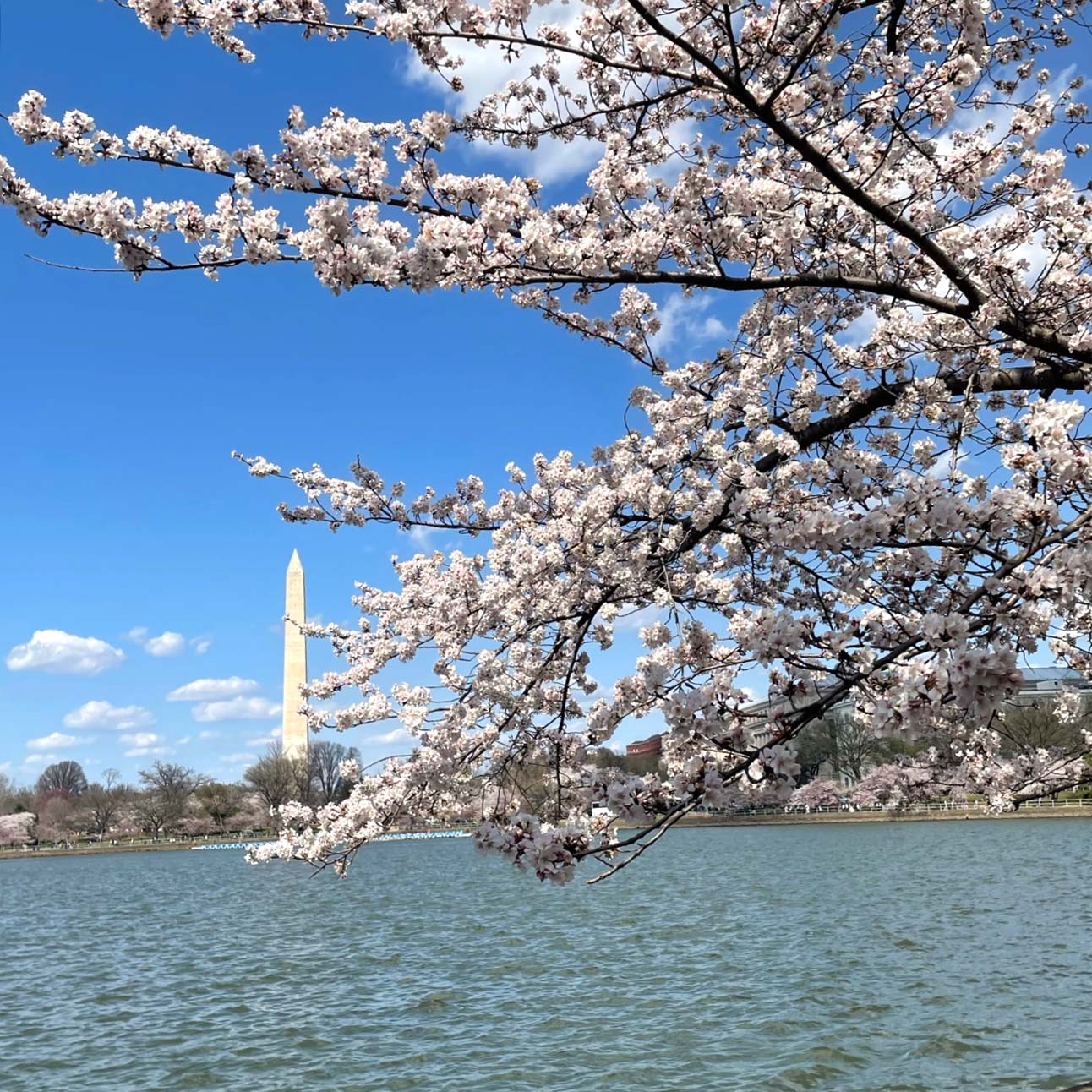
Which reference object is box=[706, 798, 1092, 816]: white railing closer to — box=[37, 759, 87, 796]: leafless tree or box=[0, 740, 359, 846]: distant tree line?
box=[0, 740, 359, 846]: distant tree line

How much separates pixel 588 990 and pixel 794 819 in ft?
196

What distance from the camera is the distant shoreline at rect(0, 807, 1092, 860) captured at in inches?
2067

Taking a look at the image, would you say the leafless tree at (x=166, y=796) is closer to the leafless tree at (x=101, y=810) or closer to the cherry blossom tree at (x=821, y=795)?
the leafless tree at (x=101, y=810)

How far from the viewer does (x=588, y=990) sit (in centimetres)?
1233

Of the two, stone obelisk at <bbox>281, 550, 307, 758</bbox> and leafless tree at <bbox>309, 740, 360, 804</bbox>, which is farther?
leafless tree at <bbox>309, 740, 360, 804</bbox>

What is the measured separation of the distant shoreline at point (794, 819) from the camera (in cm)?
5250

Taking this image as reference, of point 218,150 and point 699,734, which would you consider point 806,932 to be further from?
point 218,150

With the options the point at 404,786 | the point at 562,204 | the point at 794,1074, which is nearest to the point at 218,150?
the point at 562,204

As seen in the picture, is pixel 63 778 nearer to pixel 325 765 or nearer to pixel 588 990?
pixel 325 765

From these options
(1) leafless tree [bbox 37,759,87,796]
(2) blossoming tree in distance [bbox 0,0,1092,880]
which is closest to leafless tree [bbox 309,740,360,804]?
(1) leafless tree [bbox 37,759,87,796]

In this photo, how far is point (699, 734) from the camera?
149 inches

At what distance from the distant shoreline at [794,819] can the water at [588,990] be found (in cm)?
2017

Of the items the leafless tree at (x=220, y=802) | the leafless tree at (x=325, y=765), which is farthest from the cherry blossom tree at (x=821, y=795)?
the leafless tree at (x=220, y=802)

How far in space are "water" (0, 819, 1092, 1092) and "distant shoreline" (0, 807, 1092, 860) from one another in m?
20.2
